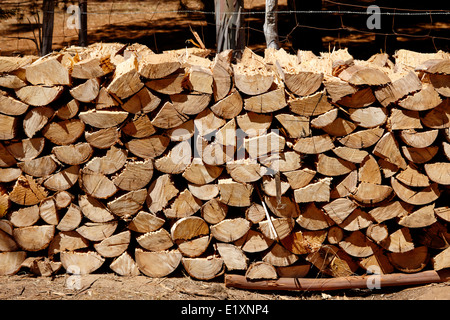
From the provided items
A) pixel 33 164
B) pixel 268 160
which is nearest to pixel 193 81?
pixel 268 160

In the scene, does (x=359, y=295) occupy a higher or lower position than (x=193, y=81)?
lower

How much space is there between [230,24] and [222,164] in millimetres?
1886

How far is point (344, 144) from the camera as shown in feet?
11.5

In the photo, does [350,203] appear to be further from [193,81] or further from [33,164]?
[33,164]

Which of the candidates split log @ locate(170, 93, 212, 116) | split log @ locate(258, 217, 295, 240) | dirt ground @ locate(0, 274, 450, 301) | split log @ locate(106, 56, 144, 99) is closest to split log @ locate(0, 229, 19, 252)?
dirt ground @ locate(0, 274, 450, 301)

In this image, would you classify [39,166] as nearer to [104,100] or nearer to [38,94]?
[38,94]

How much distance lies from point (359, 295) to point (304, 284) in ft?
1.35

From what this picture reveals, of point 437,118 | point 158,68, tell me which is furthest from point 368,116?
point 158,68

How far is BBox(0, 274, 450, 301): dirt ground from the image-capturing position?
3.47 m

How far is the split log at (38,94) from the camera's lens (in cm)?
338

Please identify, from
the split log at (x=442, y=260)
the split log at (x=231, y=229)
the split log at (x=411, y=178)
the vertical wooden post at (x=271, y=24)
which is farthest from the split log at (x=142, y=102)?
the split log at (x=442, y=260)

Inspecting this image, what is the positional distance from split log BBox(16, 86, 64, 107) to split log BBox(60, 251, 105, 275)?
1070 mm

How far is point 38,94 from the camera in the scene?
3387 mm

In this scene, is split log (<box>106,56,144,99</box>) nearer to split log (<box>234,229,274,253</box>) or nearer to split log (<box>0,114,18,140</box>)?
split log (<box>0,114,18,140</box>)
